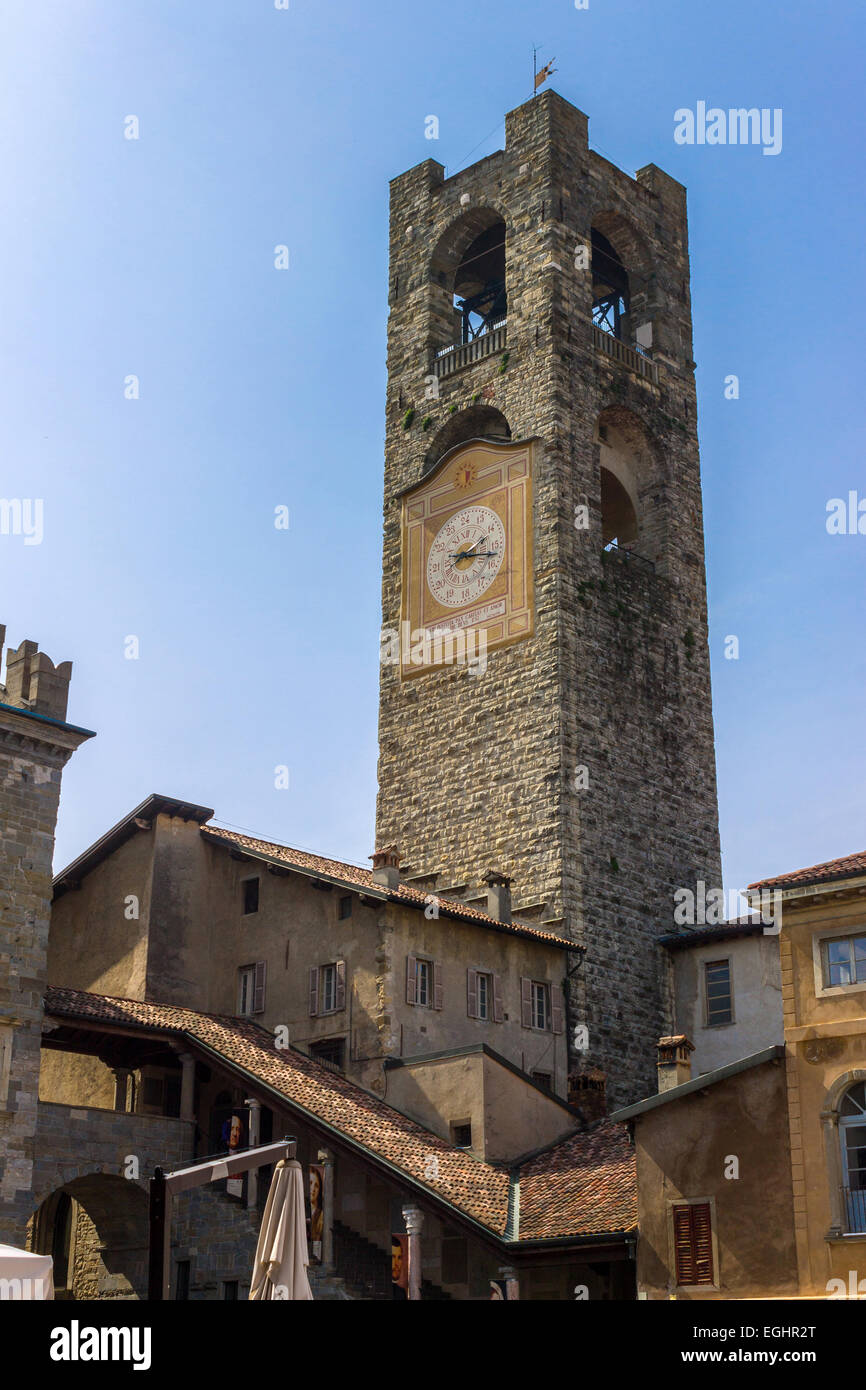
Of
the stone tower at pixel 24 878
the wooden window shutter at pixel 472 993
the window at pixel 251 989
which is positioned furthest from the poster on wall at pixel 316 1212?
the window at pixel 251 989

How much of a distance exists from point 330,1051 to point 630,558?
1566 centimetres

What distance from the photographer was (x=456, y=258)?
45.5m

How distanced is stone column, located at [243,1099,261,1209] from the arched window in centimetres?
939

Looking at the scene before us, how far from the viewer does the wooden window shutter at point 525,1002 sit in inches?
1282

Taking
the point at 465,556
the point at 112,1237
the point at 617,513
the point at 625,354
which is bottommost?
the point at 112,1237

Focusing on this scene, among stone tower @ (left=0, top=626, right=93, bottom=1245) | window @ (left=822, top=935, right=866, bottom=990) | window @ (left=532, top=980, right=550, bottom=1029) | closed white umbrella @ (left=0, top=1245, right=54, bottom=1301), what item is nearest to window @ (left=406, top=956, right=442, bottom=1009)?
window @ (left=532, top=980, right=550, bottom=1029)

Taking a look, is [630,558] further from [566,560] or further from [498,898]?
[498,898]

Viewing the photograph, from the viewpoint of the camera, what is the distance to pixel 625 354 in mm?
42688

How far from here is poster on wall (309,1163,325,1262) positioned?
2483cm

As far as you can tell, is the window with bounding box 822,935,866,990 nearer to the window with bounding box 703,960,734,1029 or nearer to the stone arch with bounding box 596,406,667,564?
the window with bounding box 703,960,734,1029

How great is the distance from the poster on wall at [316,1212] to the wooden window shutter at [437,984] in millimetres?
6019

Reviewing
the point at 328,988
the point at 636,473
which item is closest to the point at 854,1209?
the point at 328,988
